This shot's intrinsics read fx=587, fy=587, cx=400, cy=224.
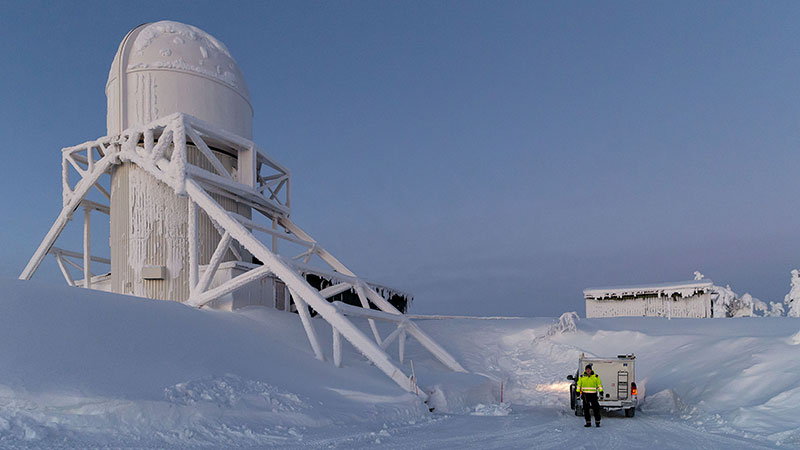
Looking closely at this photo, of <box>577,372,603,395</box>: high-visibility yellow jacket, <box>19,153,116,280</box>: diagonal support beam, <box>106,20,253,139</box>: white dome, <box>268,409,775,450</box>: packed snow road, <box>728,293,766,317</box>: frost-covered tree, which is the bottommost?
<box>268,409,775,450</box>: packed snow road

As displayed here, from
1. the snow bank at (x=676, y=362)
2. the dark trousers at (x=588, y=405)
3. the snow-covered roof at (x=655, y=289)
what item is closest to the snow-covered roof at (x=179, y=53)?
the snow bank at (x=676, y=362)

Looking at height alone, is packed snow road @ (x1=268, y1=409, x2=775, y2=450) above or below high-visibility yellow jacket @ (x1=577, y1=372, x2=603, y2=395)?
below

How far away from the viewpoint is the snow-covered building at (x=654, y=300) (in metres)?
31.1

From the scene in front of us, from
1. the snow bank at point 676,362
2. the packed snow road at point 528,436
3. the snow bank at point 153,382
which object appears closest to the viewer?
the snow bank at point 153,382

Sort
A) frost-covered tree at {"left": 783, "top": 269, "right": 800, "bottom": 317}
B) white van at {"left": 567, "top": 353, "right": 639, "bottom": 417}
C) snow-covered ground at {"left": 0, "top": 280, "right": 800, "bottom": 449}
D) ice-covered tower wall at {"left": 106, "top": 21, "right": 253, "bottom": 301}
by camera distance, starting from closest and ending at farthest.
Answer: snow-covered ground at {"left": 0, "top": 280, "right": 800, "bottom": 449}, white van at {"left": 567, "top": 353, "right": 639, "bottom": 417}, ice-covered tower wall at {"left": 106, "top": 21, "right": 253, "bottom": 301}, frost-covered tree at {"left": 783, "top": 269, "right": 800, "bottom": 317}

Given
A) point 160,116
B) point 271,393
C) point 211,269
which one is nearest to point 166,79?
point 160,116

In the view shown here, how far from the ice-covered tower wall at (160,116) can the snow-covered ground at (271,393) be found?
4.28m

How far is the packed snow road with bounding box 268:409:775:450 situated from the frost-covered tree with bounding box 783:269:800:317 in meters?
20.1

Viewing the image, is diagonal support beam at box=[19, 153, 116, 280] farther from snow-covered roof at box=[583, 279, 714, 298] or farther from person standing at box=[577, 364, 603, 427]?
snow-covered roof at box=[583, 279, 714, 298]

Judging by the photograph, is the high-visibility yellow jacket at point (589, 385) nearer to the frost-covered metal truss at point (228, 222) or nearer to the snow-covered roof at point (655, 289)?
the frost-covered metal truss at point (228, 222)

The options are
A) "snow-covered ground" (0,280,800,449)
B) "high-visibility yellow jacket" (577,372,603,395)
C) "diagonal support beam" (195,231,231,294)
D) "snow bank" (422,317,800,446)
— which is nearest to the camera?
"snow-covered ground" (0,280,800,449)

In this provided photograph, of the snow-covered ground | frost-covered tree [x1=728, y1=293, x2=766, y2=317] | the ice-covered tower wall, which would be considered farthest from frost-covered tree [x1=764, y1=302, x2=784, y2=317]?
the ice-covered tower wall

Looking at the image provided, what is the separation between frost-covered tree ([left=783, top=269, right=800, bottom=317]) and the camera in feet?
94.8

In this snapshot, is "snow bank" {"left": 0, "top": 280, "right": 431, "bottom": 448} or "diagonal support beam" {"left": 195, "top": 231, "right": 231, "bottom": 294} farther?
"diagonal support beam" {"left": 195, "top": 231, "right": 231, "bottom": 294}
